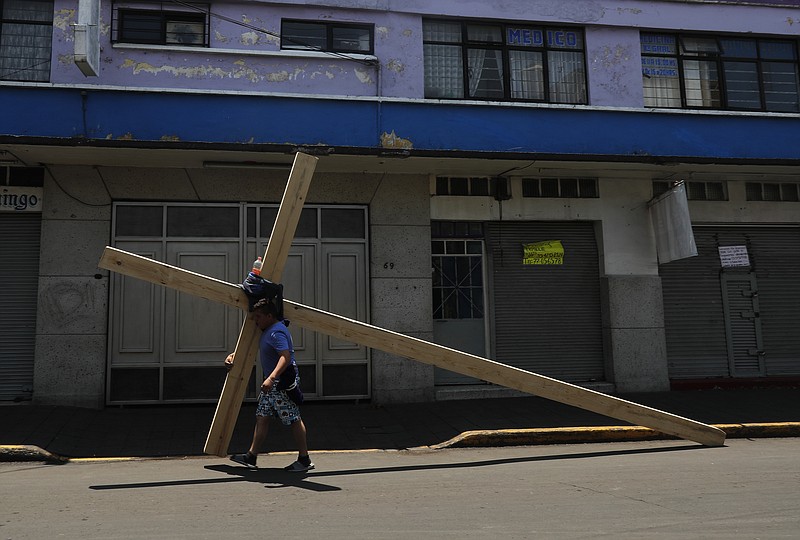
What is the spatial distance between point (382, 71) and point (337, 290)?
370 cm

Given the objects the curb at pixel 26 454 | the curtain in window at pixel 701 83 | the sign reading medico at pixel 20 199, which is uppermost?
the curtain in window at pixel 701 83

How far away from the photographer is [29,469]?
20.6 feet

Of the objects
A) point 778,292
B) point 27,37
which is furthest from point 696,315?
point 27,37

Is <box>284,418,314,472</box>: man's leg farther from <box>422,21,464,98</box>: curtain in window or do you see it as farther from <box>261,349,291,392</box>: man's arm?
<box>422,21,464,98</box>: curtain in window

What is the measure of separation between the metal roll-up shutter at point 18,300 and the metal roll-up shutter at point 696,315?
34.2 ft

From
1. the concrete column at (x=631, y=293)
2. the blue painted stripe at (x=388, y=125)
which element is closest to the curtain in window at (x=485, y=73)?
the blue painted stripe at (x=388, y=125)

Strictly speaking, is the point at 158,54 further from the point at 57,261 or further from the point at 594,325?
the point at 594,325

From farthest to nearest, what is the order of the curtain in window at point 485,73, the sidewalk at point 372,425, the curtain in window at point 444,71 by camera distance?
the curtain in window at point 485,73 < the curtain in window at point 444,71 < the sidewalk at point 372,425

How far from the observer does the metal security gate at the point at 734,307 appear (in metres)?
11.3

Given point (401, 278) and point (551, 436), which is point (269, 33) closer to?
point (401, 278)

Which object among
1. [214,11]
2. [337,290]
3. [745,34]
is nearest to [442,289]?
[337,290]

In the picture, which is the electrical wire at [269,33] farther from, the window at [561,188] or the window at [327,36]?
the window at [561,188]

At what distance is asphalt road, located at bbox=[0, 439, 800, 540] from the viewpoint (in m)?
4.02

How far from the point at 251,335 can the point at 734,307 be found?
939cm
